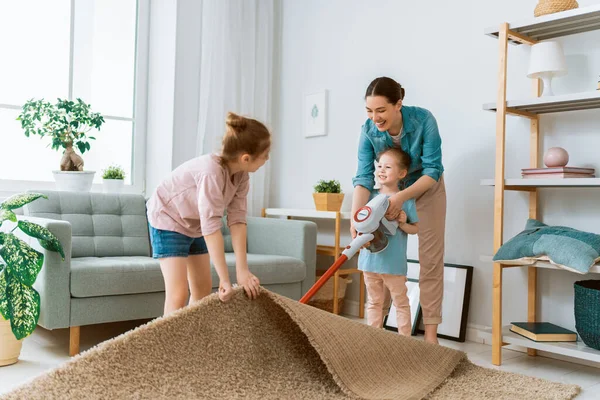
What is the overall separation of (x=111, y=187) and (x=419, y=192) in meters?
2.07

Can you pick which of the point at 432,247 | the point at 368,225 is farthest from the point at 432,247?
the point at 368,225

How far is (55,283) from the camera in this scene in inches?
98.7

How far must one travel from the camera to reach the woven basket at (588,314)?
2400 mm

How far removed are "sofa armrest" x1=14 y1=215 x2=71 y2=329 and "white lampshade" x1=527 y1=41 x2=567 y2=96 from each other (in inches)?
83.7

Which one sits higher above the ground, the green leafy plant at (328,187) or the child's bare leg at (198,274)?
the green leafy plant at (328,187)

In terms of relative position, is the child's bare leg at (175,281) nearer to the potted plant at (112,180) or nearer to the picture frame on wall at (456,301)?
the picture frame on wall at (456,301)

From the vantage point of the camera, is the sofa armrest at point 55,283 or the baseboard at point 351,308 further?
the baseboard at point 351,308

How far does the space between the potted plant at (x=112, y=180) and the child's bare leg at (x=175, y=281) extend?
5.40 feet

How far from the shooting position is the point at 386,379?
1899mm

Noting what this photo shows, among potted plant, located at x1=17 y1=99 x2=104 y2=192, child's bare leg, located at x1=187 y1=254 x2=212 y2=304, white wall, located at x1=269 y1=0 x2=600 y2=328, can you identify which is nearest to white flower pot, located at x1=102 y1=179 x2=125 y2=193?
potted plant, located at x1=17 y1=99 x2=104 y2=192

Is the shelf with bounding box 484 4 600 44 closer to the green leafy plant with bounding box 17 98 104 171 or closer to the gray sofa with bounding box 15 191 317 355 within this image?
the gray sofa with bounding box 15 191 317 355

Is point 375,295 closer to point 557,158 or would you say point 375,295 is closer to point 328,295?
point 557,158

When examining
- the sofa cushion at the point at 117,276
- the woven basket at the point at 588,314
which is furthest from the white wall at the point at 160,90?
the woven basket at the point at 588,314

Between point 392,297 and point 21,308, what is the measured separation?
147 centimetres
